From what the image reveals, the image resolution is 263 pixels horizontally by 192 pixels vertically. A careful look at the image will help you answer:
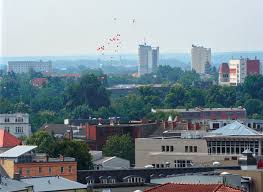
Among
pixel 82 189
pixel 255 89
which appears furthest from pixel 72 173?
pixel 255 89

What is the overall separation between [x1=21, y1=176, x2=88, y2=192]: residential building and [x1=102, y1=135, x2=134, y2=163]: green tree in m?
24.8

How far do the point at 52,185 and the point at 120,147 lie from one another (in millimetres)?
28040

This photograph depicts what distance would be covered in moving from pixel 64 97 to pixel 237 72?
68.9 m

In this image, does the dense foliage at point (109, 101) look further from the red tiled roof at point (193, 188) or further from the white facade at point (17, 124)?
the red tiled roof at point (193, 188)

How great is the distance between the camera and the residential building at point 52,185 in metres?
38.4

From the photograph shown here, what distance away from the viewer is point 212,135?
191ft

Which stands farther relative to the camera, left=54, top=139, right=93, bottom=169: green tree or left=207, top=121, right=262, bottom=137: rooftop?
left=207, top=121, right=262, bottom=137: rooftop

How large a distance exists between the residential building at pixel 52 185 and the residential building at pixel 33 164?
7.71m

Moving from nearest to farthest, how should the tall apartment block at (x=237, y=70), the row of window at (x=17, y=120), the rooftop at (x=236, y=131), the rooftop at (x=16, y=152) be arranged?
1. the rooftop at (x=16, y=152)
2. the rooftop at (x=236, y=131)
3. the row of window at (x=17, y=120)
4. the tall apartment block at (x=237, y=70)

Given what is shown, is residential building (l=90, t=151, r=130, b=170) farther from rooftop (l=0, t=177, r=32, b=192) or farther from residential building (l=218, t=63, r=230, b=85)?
residential building (l=218, t=63, r=230, b=85)

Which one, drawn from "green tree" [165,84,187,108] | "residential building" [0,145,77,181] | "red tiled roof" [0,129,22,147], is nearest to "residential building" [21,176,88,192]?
"residential building" [0,145,77,181]

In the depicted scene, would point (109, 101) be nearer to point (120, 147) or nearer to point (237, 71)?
point (120, 147)

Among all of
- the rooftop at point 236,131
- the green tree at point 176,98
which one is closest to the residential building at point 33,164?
the rooftop at point 236,131

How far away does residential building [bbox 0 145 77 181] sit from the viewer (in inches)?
1914
